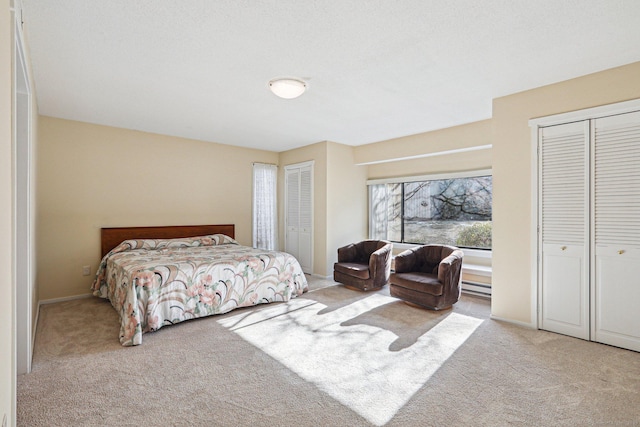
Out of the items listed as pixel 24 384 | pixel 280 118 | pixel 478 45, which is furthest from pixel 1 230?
pixel 280 118

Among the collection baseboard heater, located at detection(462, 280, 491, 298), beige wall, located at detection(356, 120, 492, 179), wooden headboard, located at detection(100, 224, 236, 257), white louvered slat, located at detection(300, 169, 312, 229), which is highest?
beige wall, located at detection(356, 120, 492, 179)

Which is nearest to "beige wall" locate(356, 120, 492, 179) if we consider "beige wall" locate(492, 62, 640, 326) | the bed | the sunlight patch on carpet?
"beige wall" locate(492, 62, 640, 326)

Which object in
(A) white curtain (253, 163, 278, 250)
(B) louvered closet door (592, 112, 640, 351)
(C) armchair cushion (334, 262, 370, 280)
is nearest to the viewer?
(B) louvered closet door (592, 112, 640, 351)

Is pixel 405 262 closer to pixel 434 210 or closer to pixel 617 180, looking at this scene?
pixel 434 210

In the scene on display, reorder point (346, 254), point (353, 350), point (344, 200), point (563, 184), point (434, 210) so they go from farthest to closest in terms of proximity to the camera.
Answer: point (344, 200), point (434, 210), point (346, 254), point (563, 184), point (353, 350)

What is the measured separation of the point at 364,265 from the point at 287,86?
3.06 metres

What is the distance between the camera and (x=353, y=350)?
2873 mm

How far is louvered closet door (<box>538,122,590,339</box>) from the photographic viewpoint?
10.1 feet

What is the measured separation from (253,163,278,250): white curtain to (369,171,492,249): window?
197 centimetres

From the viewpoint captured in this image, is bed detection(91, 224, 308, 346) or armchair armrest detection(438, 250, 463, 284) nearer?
bed detection(91, 224, 308, 346)

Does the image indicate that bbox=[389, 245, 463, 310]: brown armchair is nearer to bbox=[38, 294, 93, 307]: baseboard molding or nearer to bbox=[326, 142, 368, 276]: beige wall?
bbox=[326, 142, 368, 276]: beige wall

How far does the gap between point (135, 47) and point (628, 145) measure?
423 cm

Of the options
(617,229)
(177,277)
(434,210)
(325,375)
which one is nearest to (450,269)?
(617,229)

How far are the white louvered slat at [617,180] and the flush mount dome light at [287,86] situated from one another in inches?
109
